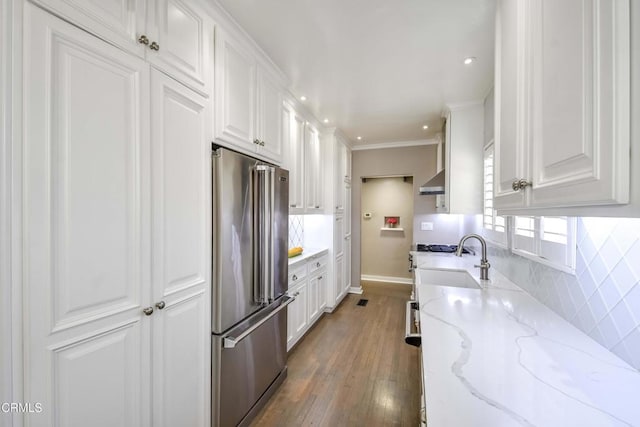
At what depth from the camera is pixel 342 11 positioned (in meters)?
1.48

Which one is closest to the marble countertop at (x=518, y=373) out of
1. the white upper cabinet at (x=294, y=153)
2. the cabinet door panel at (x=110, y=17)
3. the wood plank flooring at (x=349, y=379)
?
the wood plank flooring at (x=349, y=379)

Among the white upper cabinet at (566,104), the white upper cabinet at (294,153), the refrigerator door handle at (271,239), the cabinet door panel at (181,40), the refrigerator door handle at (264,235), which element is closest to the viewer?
the white upper cabinet at (566,104)

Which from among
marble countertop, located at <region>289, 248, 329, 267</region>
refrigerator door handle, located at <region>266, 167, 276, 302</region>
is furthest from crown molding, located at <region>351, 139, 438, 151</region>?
refrigerator door handle, located at <region>266, 167, 276, 302</region>

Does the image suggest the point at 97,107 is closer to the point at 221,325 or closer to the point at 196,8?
the point at 196,8

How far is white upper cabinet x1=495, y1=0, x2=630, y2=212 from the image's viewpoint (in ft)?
1.55

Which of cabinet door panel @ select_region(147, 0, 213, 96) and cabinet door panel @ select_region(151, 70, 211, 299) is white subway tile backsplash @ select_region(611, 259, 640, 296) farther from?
cabinet door panel @ select_region(147, 0, 213, 96)

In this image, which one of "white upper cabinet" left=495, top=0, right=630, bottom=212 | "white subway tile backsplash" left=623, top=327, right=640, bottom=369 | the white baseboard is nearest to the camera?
"white upper cabinet" left=495, top=0, right=630, bottom=212

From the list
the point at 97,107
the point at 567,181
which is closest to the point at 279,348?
the point at 97,107

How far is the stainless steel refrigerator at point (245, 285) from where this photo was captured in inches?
58.1

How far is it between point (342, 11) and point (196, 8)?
30.2 inches

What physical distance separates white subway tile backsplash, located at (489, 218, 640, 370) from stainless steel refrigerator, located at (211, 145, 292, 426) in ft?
5.27

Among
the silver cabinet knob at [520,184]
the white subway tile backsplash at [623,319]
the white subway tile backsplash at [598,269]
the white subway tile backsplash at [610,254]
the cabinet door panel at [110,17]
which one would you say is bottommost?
the white subway tile backsplash at [623,319]

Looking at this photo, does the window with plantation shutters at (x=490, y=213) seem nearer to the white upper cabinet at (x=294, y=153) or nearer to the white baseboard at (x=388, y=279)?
the white upper cabinet at (x=294, y=153)

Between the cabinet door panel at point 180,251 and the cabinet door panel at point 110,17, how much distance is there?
14cm
